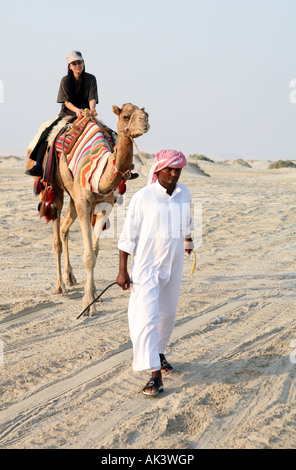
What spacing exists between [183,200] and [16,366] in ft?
6.56

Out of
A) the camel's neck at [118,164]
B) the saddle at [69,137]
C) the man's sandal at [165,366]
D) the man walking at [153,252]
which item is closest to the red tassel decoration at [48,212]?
the saddle at [69,137]

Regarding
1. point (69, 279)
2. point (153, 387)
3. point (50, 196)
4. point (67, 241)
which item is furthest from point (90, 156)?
point (153, 387)

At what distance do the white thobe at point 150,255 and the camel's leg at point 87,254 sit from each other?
2.37 m

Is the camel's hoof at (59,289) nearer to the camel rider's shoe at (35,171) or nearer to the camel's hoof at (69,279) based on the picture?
the camel's hoof at (69,279)

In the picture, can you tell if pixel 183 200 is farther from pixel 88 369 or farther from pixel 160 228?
pixel 88 369

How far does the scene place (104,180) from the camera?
6.86 meters

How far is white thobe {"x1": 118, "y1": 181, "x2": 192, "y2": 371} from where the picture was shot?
470 cm

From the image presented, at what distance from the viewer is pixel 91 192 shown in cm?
745

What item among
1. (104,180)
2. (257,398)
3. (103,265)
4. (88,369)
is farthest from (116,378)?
(103,265)

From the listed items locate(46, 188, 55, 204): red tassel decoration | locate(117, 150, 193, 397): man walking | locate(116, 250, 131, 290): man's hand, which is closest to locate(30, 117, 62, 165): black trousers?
locate(46, 188, 55, 204): red tassel decoration

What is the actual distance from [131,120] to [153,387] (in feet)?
9.08

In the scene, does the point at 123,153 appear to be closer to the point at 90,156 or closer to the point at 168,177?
the point at 90,156

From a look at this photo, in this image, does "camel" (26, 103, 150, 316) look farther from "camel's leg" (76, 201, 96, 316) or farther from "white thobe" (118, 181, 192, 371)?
"white thobe" (118, 181, 192, 371)

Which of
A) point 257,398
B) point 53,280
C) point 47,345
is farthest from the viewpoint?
point 53,280
